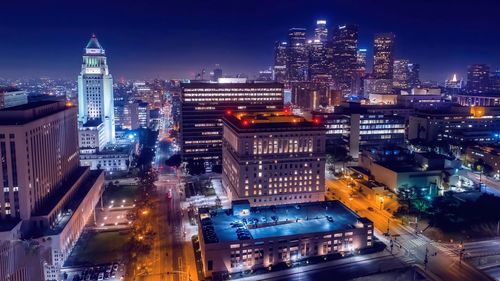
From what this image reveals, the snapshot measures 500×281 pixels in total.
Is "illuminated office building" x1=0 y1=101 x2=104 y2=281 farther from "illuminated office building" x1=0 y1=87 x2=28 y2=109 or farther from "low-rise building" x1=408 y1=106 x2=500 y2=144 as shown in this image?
"low-rise building" x1=408 y1=106 x2=500 y2=144

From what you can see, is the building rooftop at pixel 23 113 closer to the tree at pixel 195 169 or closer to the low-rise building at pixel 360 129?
the tree at pixel 195 169

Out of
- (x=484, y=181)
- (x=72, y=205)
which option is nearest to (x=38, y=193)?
(x=72, y=205)

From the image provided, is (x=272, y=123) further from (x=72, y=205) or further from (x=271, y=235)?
(x=72, y=205)

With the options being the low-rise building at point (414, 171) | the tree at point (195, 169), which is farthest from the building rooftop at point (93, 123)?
the low-rise building at point (414, 171)

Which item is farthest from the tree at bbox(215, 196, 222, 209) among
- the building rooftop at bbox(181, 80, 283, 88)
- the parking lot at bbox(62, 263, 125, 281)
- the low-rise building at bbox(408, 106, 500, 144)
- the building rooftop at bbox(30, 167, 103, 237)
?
the low-rise building at bbox(408, 106, 500, 144)

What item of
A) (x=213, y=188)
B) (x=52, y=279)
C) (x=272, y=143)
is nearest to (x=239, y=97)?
(x=213, y=188)
